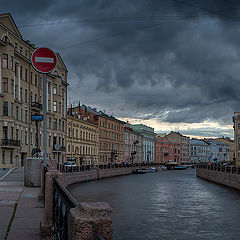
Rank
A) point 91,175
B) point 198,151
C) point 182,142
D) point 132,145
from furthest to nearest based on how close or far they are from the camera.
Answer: point 198,151 < point 182,142 < point 132,145 < point 91,175

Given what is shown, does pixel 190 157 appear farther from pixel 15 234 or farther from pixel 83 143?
pixel 15 234

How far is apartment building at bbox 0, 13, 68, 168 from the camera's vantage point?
43281mm

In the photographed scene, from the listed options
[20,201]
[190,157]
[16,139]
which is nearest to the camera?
[20,201]

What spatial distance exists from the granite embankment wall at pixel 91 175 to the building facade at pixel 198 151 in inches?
4182

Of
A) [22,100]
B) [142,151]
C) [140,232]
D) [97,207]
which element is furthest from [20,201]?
[142,151]

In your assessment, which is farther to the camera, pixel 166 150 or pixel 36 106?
pixel 166 150

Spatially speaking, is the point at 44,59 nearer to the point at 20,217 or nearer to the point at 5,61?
the point at 20,217

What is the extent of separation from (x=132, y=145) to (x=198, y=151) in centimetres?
7875

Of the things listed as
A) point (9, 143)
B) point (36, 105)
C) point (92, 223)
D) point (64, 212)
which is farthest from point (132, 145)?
point (92, 223)

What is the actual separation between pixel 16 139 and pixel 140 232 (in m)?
33.1

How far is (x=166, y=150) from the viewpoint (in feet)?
484

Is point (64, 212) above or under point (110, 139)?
under

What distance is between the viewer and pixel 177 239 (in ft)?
50.8

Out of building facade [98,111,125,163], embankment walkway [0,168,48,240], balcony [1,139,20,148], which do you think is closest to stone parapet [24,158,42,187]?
embankment walkway [0,168,48,240]
